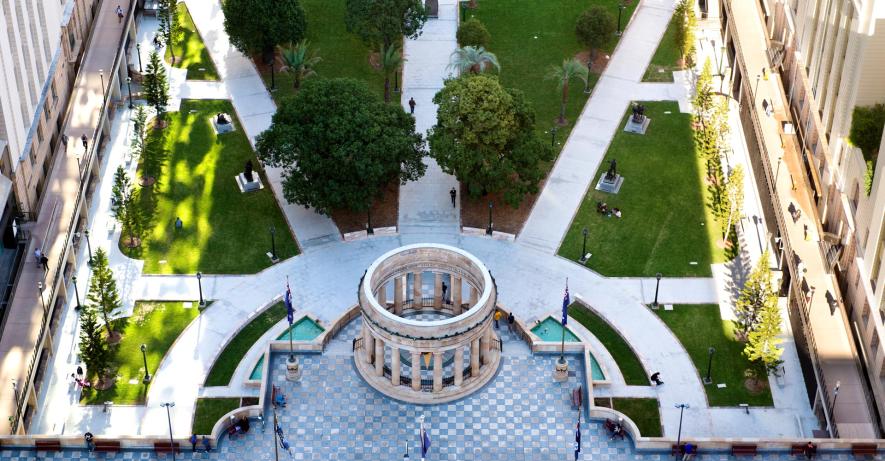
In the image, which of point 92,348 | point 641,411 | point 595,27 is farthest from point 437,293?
point 595,27

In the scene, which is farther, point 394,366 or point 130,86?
point 130,86

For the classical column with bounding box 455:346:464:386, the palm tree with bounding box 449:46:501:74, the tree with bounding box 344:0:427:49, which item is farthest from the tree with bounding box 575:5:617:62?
the classical column with bounding box 455:346:464:386

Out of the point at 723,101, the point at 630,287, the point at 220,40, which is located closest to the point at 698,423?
the point at 630,287

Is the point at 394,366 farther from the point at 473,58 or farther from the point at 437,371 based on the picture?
the point at 473,58

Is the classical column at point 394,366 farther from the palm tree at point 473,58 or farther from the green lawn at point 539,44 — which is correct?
the palm tree at point 473,58

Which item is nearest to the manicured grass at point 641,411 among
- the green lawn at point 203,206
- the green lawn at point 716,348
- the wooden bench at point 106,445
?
the green lawn at point 716,348

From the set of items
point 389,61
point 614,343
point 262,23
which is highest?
point 262,23
